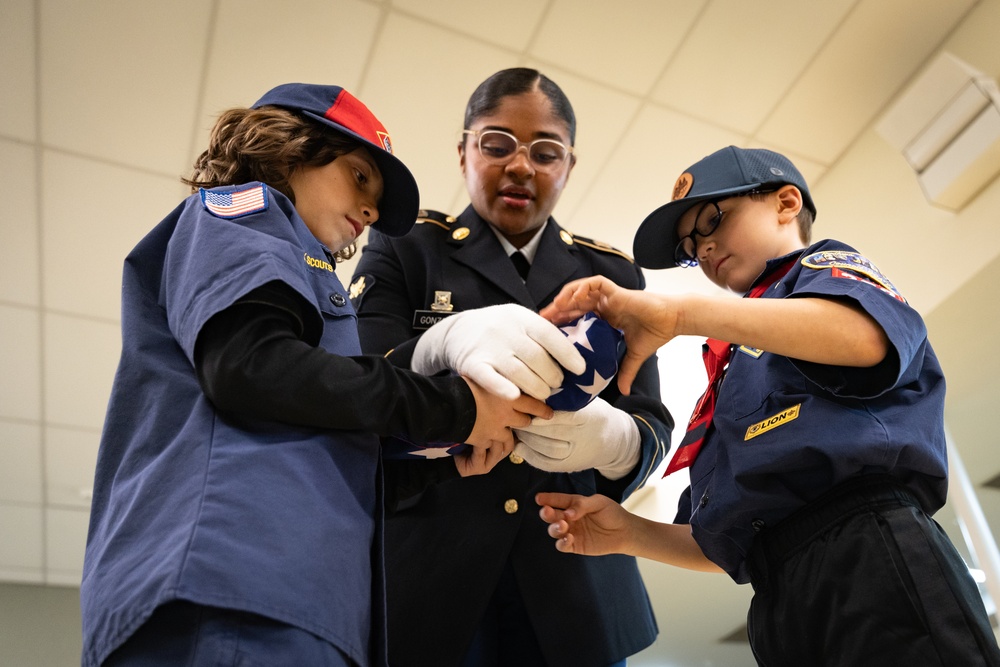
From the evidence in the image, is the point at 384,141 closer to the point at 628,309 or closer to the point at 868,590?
the point at 628,309

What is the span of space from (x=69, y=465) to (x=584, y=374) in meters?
4.63

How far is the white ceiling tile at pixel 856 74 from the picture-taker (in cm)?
305

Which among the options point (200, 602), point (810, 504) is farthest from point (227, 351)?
point (810, 504)

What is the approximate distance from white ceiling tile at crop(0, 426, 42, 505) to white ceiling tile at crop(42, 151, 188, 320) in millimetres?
1185

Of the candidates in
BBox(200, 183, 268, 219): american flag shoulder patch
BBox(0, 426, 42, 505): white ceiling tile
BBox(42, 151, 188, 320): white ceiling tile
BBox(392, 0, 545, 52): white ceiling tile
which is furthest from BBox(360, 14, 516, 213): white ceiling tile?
BBox(0, 426, 42, 505): white ceiling tile

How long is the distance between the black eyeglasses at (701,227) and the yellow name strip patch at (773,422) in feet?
1.53

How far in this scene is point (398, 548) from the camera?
145cm

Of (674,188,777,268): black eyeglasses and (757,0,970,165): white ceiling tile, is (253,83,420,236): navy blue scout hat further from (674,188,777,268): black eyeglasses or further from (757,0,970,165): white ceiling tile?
(757,0,970,165): white ceiling tile

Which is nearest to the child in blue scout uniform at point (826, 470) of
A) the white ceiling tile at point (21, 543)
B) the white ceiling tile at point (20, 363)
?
the white ceiling tile at point (20, 363)

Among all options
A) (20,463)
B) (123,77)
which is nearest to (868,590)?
(123,77)

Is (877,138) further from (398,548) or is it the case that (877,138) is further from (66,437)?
(66,437)

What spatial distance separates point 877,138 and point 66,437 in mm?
4342

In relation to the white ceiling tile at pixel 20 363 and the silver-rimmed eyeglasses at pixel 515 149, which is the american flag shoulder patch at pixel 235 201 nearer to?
the silver-rimmed eyeglasses at pixel 515 149

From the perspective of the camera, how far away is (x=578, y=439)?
1.34 m
